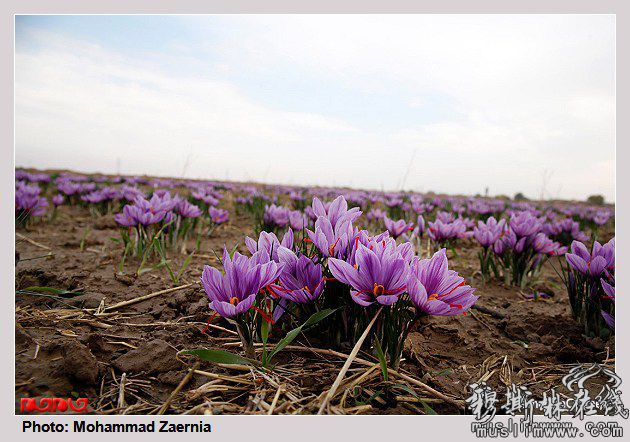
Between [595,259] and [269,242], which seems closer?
[269,242]

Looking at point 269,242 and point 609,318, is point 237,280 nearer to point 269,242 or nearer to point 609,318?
point 269,242

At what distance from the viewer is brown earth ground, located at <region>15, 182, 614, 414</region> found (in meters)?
1.11

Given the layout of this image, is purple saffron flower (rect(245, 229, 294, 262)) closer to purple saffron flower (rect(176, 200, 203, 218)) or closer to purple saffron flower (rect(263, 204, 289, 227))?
purple saffron flower (rect(263, 204, 289, 227))

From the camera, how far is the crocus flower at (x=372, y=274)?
3.41 feet

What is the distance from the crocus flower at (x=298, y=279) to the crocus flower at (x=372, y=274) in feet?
0.35

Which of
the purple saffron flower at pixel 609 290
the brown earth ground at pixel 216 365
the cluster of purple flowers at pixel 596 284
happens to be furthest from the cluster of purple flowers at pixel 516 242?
the purple saffron flower at pixel 609 290

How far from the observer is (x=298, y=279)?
118 centimetres

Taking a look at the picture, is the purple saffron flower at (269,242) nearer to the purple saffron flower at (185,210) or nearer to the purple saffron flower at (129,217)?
the purple saffron flower at (129,217)

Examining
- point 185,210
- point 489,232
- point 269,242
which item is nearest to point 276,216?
point 185,210

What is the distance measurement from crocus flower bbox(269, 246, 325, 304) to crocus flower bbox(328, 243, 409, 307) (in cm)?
11

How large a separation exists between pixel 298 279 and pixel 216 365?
390 mm

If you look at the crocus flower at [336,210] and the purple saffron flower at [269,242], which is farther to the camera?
the crocus flower at [336,210]

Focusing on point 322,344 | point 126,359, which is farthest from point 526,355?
point 126,359

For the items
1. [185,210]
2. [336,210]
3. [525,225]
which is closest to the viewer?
[336,210]
